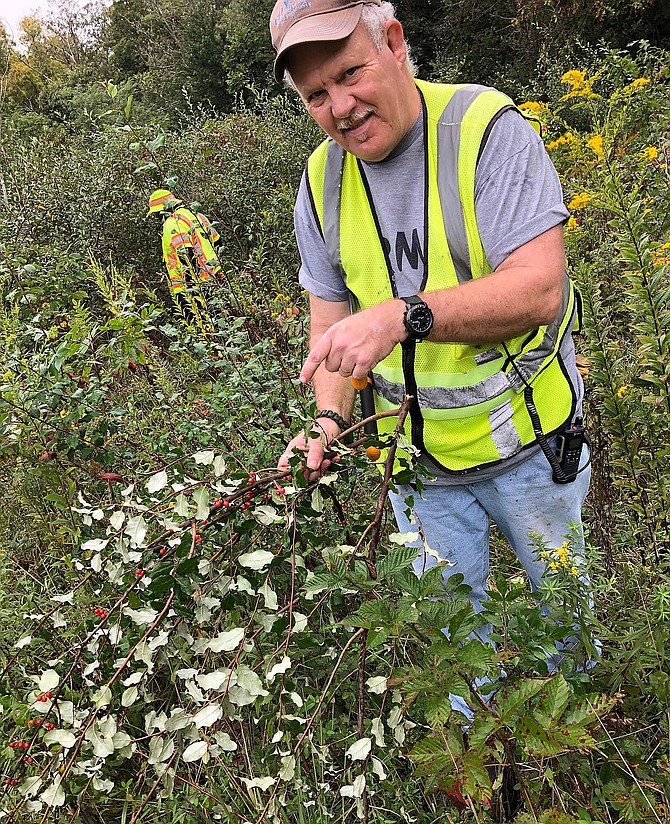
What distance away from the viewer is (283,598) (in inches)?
92.4

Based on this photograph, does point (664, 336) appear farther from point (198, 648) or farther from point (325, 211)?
point (198, 648)

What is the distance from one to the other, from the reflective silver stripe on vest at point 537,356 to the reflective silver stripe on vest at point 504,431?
0.07 m

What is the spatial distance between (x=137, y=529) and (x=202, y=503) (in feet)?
0.56

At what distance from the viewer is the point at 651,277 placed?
182 centimetres

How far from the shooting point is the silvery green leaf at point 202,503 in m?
1.46

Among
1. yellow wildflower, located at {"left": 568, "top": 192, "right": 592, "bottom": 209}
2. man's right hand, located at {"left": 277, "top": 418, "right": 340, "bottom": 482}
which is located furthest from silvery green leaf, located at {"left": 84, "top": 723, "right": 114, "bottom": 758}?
yellow wildflower, located at {"left": 568, "top": 192, "right": 592, "bottom": 209}

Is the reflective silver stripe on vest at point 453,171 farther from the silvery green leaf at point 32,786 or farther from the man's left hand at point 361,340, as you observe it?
the silvery green leaf at point 32,786

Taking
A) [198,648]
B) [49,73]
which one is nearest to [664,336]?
[198,648]

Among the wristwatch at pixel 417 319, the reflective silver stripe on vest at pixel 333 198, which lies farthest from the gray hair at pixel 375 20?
the wristwatch at pixel 417 319

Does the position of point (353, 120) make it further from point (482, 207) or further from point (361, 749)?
point (361, 749)

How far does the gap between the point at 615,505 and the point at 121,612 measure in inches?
70.7

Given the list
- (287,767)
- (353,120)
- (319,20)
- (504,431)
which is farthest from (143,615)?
(319,20)

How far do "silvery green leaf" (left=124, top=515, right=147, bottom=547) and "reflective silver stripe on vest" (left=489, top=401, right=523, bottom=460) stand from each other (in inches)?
35.8

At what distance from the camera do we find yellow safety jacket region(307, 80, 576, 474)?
1743mm
